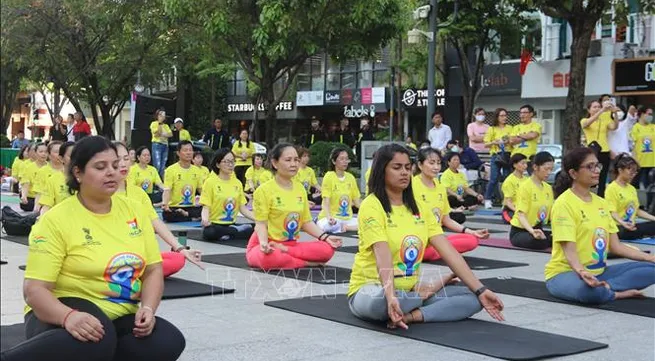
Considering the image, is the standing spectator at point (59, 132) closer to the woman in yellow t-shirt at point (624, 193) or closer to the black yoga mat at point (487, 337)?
the woman in yellow t-shirt at point (624, 193)

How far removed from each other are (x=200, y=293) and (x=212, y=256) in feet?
8.29

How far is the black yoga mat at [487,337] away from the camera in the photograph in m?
5.19

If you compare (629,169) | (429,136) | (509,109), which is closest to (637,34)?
(509,109)

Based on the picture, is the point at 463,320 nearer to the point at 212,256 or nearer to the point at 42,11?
the point at 212,256

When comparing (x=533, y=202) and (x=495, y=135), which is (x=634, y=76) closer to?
(x=495, y=135)

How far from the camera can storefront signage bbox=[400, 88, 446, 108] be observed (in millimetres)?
29281

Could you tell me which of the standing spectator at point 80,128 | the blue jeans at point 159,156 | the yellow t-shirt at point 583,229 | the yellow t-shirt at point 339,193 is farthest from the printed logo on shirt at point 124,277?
the standing spectator at point 80,128

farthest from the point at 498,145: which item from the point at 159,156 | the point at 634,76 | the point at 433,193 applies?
the point at 634,76

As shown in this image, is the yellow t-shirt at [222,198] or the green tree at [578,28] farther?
the green tree at [578,28]

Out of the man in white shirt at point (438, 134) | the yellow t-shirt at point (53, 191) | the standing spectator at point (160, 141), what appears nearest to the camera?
the yellow t-shirt at point (53, 191)

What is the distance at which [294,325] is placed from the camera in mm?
6004

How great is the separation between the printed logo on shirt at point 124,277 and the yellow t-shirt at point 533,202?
635cm

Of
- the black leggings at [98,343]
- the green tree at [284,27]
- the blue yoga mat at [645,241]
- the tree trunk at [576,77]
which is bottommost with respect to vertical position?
the blue yoga mat at [645,241]

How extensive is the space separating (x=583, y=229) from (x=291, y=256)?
291cm
